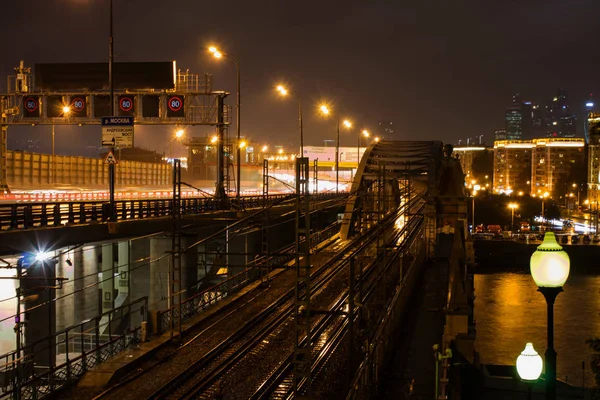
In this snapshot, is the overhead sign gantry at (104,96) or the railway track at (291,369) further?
the overhead sign gantry at (104,96)

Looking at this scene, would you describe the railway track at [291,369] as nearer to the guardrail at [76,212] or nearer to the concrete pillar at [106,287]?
the guardrail at [76,212]

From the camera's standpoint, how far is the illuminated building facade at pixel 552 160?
186375 millimetres

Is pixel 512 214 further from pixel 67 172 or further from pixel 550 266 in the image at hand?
pixel 550 266

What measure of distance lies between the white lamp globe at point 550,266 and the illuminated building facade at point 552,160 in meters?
183

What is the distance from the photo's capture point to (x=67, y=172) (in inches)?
2062

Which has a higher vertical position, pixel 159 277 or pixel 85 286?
pixel 159 277

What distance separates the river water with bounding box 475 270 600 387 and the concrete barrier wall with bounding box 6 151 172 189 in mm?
27977

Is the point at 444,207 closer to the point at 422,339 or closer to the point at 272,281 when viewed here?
the point at 272,281

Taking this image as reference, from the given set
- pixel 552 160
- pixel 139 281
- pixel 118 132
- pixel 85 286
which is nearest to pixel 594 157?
pixel 552 160

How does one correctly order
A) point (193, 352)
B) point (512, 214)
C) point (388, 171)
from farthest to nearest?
point (512, 214) → point (388, 171) → point (193, 352)

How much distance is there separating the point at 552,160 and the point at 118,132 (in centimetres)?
18194

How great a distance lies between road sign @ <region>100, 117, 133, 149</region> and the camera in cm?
2534

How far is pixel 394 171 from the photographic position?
132 feet

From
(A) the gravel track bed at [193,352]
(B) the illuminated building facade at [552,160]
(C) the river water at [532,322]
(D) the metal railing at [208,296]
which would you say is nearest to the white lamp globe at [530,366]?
(D) the metal railing at [208,296]
